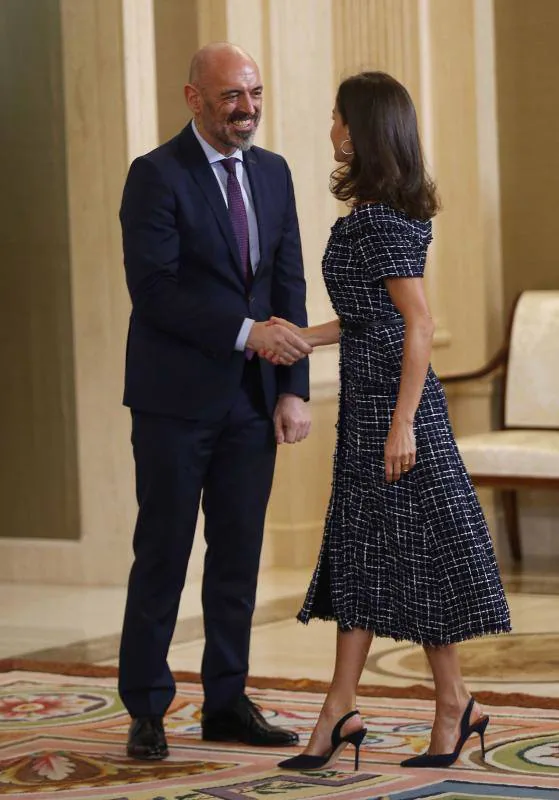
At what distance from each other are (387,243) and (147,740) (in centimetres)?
122

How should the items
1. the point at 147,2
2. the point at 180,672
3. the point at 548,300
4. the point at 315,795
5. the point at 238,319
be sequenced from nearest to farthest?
the point at 315,795, the point at 238,319, the point at 180,672, the point at 147,2, the point at 548,300

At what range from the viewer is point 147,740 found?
3.61 meters

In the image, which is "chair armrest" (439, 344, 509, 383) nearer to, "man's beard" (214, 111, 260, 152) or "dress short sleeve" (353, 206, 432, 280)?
"man's beard" (214, 111, 260, 152)

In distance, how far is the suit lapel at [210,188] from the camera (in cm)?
363

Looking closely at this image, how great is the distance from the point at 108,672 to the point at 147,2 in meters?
2.92

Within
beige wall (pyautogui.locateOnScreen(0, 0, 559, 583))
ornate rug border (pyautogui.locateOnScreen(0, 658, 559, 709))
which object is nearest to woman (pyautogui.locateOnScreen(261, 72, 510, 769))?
ornate rug border (pyautogui.locateOnScreen(0, 658, 559, 709))

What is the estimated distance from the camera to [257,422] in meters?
3.72

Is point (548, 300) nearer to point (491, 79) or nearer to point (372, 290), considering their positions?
point (491, 79)

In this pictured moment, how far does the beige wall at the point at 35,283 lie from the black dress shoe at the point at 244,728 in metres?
2.94

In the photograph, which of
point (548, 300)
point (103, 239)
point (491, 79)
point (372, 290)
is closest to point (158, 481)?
point (372, 290)

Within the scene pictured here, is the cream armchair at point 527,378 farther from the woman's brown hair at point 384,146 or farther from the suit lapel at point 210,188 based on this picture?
the woman's brown hair at point 384,146

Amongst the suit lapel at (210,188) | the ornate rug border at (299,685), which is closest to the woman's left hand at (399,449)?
the suit lapel at (210,188)

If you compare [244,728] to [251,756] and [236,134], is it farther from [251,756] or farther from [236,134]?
[236,134]

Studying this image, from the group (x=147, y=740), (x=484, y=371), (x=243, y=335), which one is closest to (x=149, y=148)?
(x=484, y=371)
